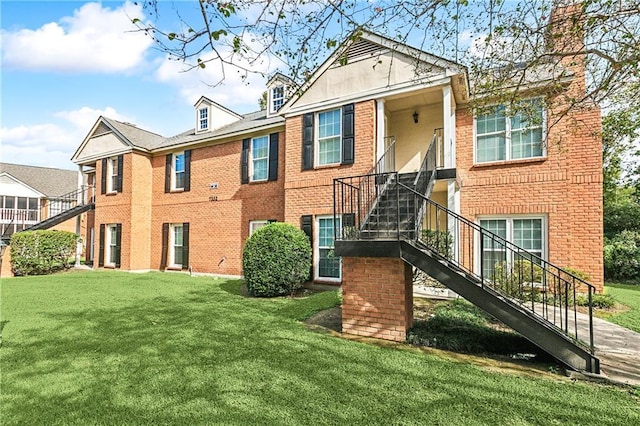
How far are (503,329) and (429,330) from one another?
1.37 meters

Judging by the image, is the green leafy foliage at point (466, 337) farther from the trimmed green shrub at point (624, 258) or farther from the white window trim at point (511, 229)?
the trimmed green shrub at point (624, 258)

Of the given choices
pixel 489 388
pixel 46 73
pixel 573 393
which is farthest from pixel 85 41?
pixel 573 393

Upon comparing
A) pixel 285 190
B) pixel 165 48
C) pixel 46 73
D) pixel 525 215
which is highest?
pixel 46 73

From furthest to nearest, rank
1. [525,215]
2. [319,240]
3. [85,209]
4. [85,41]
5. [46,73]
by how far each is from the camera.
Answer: [85,209] → [319,240] → [525,215] → [46,73] → [85,41]

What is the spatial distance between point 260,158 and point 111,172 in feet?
29.5

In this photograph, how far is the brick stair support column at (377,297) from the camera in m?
5.41

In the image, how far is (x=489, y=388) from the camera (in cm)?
369

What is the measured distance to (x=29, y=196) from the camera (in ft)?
92.9

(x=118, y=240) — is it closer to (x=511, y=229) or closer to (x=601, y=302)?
Result: (x=511, y=229)

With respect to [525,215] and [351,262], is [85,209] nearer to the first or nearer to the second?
[351,262]

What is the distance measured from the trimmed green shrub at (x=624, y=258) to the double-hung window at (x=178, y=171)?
728 inches

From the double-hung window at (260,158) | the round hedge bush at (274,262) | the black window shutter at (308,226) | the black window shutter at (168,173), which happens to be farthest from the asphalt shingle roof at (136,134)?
the round hedge bush at (274,262)

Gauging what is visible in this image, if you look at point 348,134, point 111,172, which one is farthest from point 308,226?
point 111,172

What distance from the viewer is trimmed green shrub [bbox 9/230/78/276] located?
1405 centimetres
